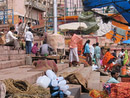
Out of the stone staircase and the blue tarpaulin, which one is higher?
the blue tarpaulin

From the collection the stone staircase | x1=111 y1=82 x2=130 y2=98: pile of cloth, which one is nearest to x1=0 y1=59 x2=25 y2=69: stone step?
the stone staircase

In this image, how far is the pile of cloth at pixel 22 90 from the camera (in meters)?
3.32

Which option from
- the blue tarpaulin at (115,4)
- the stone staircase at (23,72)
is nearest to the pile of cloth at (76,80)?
the stone staircase at (23,72)

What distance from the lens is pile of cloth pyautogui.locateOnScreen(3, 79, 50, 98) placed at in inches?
131

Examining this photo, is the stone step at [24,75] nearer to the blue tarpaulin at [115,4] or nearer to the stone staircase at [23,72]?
the stone staircase at [23,72]

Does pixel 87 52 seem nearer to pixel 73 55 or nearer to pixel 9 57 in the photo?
pixel 73 55

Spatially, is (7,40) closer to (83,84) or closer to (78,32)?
(83,84)

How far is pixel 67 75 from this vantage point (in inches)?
220

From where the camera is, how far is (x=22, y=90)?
3.66 metres

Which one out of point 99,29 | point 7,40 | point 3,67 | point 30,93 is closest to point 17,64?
point 3,67

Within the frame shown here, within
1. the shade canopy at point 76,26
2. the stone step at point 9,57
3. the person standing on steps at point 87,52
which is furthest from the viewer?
the shade canopy at point 76,26

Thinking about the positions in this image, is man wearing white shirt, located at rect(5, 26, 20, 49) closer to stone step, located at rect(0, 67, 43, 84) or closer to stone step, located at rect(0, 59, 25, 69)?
stone step, located at rect(0, 59, 25, 69)

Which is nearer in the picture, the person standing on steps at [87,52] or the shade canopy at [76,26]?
the person standing on steps at [87,52]

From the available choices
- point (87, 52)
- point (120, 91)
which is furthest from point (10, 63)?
point (87, 52)
